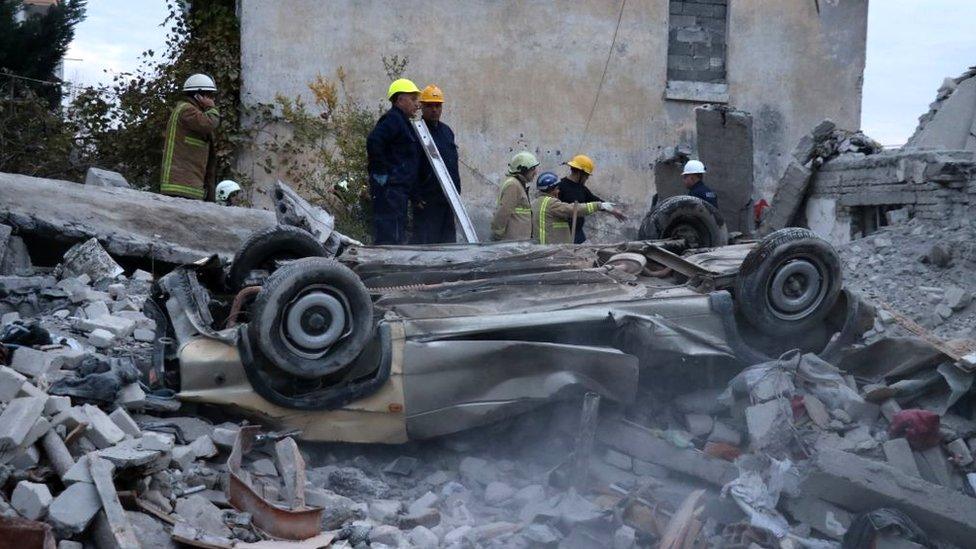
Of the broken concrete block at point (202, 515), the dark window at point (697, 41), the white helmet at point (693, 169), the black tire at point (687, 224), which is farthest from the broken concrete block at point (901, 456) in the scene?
the dark window at point (697, 41)

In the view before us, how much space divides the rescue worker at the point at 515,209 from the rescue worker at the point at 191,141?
248 cm

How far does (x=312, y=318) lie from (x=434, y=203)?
376 centimetres

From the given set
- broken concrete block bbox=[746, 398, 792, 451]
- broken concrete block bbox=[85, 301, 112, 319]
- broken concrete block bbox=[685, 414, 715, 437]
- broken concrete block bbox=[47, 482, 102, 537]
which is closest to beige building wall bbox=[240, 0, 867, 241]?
broken concrete block bbox=[85, 301, 112, 319]


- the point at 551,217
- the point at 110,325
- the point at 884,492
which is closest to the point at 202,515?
the point at 110,325

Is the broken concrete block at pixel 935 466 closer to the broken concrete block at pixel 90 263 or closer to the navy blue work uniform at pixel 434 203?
the navy blue work uniform at pixel 434 203

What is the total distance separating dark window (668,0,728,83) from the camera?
15414 millimetres

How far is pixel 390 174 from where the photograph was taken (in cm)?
842

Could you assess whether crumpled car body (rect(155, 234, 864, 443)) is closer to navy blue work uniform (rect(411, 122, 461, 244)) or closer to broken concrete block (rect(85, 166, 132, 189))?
navy blue work uniform (rect(411, 122, 461, 244))

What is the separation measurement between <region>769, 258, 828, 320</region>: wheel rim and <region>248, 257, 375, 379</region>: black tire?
2361 mm

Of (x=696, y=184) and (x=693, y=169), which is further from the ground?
(x=693, y=169)

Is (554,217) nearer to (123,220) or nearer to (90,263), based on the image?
(123,220)

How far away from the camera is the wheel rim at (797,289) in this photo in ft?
20.0

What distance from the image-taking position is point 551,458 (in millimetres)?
5680

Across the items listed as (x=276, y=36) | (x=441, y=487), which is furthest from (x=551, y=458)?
(x=276, y=36)
